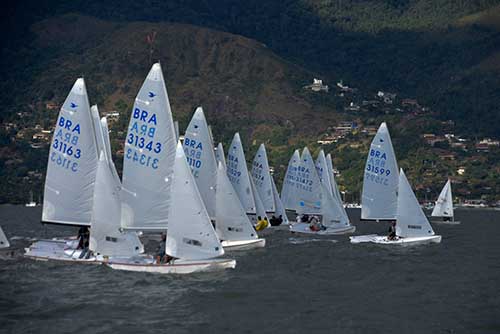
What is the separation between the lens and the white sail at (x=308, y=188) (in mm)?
87375

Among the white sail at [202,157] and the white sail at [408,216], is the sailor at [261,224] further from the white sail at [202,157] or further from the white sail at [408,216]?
the white sail at [408,216]

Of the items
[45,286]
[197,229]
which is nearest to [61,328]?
[45,286]

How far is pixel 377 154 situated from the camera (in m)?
71.1

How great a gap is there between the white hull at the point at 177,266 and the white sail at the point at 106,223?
6.02 feet

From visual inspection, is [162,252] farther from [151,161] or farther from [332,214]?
[332,214]

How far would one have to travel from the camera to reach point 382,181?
232 ft

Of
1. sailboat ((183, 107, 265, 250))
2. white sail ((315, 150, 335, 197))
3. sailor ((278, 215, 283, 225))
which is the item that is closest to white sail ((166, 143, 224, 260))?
sailboat ((183, 107, 265, 250))

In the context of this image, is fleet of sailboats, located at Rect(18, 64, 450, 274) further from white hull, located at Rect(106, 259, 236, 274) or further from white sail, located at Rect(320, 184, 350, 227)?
white sail, located at Rect(320, 184, 350, 227)

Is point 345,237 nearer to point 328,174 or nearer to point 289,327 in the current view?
point 328,174

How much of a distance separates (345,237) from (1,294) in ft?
135

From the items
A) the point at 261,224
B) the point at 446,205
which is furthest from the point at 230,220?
the point at 446,205

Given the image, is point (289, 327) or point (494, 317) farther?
point (494, 317)

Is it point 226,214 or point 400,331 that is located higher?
point 226,214

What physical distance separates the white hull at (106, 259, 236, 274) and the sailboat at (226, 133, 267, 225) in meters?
28.9
